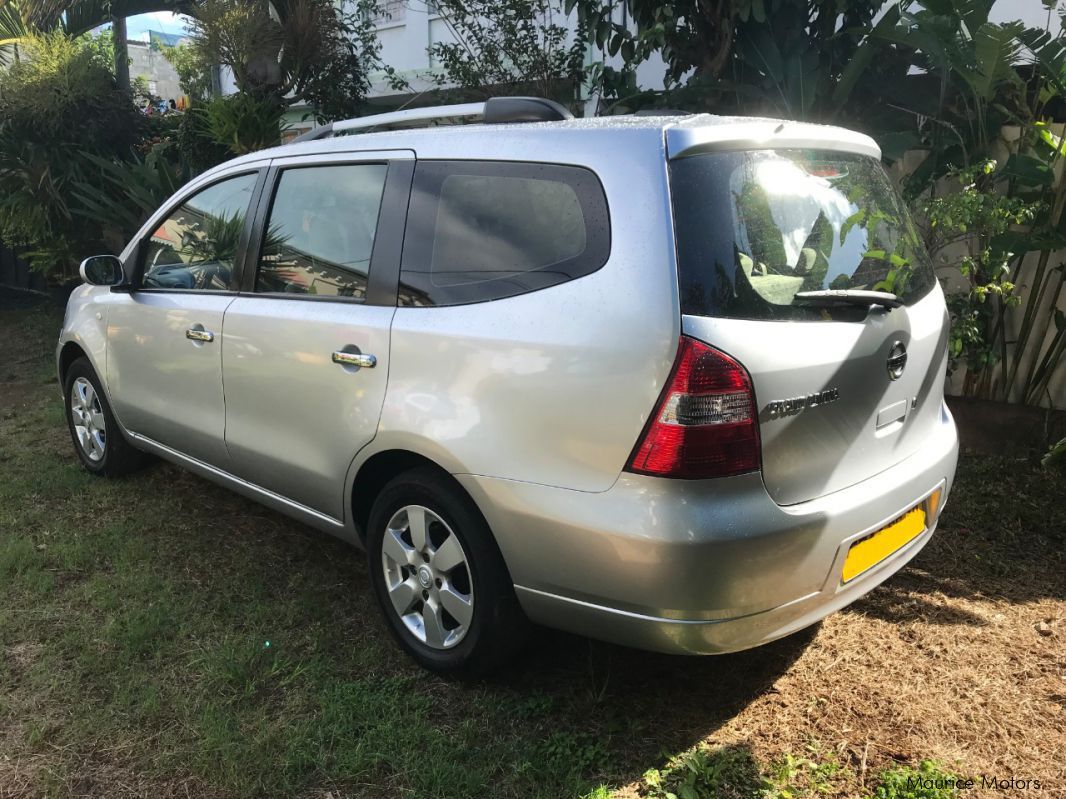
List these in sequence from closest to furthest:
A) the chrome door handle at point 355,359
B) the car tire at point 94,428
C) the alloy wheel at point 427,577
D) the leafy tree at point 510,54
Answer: the alloy wheel at point 427,577 < the chrome door handle at point 355,359 < the car tire at point 94,428 < the leafy tree at point 510,54

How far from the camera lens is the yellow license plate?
253 centimetres

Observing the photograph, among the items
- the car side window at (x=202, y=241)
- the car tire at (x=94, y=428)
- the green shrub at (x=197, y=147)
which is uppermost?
the green shrub at (x=197, y=147)

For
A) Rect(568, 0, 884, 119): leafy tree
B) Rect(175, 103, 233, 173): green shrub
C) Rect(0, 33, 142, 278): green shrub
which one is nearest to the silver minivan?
Rect(568, 0, 884, 119): leafy tree

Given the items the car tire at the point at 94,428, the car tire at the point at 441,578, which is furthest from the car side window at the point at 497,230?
the car tire at the point at 94,428

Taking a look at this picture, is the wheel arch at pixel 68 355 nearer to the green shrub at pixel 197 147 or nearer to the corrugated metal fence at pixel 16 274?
the green shrub at pixel 197 147

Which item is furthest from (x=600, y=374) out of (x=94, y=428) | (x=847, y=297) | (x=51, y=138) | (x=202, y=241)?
(x=51, y=138)

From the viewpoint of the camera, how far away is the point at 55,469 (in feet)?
16.6

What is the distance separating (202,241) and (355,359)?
1526mm

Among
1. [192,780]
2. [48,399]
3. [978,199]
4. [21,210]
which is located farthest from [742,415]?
[21,210]

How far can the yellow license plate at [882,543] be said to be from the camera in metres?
2.53

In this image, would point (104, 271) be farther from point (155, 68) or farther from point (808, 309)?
point (155, 68)

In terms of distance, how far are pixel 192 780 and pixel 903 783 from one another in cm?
204

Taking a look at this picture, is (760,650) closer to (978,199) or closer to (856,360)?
(856,360)

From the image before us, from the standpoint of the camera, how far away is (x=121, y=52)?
34.5ft
